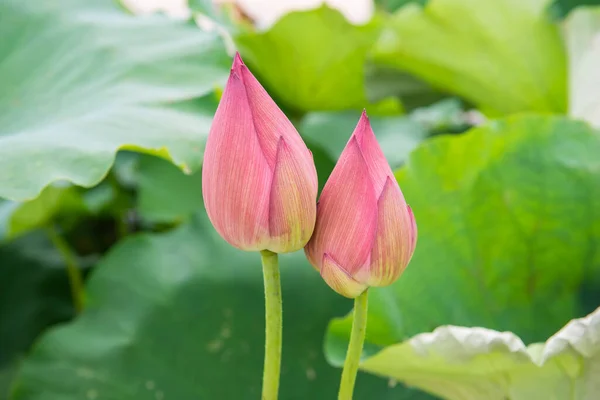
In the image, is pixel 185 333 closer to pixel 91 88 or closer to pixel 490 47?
pixel 91 88

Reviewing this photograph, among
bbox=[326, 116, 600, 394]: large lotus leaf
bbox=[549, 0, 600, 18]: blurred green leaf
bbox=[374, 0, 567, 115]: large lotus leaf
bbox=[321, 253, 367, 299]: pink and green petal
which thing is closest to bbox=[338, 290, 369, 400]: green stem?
bbox=[321, 253, 367, 299]: pink and green petal

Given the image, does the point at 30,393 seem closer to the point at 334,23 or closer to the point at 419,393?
the point at 419,393

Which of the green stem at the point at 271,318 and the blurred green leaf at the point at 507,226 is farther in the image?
the blurred green leaf at the point at 507,226

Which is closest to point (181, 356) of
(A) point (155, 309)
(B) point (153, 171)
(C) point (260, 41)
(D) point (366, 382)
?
(A) point (155, 309)

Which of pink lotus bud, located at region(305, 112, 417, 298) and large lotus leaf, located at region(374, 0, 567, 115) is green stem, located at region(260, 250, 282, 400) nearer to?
pink lotus bud, located at region(305, 112, 417, 298)

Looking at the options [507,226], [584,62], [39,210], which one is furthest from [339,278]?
[584,62]

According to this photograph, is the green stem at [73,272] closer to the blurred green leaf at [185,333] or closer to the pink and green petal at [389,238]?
the blurred green leaf at [185,333]

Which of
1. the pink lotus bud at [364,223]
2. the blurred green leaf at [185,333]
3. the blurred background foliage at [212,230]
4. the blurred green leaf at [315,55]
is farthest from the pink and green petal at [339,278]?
the blurred green leaf at [315,55]
